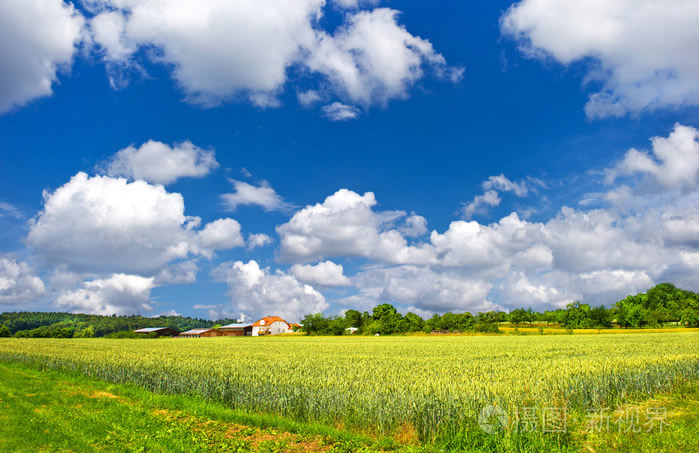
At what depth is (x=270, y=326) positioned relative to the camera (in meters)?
175

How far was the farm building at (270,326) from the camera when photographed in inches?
6850

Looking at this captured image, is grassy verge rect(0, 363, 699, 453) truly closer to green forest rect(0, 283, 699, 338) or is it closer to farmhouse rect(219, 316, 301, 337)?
green forest rect(0, 283, 699, 338)

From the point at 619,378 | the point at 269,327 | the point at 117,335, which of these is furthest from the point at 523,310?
the point at 619,378

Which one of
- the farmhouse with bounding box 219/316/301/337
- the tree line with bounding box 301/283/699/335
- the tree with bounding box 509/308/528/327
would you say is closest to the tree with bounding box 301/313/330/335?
the tree line with bounding box 301/283/699/335

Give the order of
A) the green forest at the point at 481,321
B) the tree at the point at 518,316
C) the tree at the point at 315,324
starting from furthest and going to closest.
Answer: the tree at the point at 518,316
the tree at the point at 315,324
the green forest at the point at 481,321

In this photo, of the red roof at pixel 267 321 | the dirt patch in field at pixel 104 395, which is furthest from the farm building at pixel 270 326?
the dirt patch in field at pixel 104 395

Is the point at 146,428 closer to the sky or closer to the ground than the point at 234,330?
closer to the sky

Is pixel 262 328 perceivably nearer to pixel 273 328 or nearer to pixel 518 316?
pixel 273 328

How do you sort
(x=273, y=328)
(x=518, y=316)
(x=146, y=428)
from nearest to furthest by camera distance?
1. (x=146, y=428)
2. (x=518, y=316)
3. (x=273, y=328)

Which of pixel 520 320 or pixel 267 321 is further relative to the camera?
pixel 267 321

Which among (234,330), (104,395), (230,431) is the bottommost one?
(234,330)

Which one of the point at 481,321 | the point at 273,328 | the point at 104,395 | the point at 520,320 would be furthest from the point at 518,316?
the point at 104,395

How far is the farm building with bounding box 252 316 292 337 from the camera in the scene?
17400 cm

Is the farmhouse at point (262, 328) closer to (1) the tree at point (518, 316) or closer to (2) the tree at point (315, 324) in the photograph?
(2) the tree at point (315, 324)
